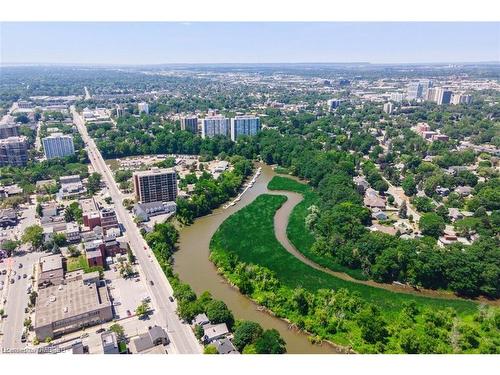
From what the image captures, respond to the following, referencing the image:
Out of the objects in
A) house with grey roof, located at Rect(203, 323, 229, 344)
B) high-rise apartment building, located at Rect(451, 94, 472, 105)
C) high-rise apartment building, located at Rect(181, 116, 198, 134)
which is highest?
high-rise apartment building, located at Rect(451, 94, 472, 105)

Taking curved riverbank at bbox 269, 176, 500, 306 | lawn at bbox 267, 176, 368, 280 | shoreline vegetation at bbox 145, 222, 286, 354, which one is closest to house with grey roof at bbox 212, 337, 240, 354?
shoreline vegetation at bbox 145, 222, 286, 354

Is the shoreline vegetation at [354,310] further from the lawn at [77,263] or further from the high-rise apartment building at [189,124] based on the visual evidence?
the high-rise apartment building at [189,124]

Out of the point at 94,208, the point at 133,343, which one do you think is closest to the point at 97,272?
the point at 133,343

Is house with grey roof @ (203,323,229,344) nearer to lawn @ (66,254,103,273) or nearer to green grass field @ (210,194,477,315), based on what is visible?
green grass field @ (210,194,477,315)

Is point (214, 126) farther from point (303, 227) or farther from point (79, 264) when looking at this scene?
point (79, 264)

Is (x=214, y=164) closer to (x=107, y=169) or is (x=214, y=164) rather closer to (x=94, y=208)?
(x=107, y=169)

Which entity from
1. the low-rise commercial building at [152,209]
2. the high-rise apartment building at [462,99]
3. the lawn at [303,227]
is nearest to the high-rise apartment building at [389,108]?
the high-rise apartment building at [462,99]
